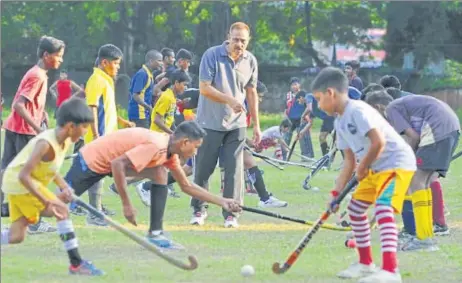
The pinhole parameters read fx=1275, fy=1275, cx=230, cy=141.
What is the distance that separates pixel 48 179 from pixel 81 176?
170 cm

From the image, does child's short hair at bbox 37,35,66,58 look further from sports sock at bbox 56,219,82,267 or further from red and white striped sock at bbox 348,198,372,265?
red and white striped sock at bbox 348,198,372,265

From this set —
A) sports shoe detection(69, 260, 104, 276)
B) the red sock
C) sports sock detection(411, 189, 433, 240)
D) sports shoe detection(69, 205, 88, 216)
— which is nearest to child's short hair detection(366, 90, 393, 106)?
sports sock detection(411, 189, 433, 240)

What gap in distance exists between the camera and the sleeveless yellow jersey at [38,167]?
8273 millimetres

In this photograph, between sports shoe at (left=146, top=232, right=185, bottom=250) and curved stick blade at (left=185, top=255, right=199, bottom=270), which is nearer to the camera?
curved stick blade at (left=185, top=255, right=199, bottom=270)

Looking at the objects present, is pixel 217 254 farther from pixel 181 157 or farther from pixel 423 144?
pixel 423 144

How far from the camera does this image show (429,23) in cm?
3991

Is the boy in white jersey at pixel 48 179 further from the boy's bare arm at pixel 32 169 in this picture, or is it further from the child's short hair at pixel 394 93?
the child's short hair at pixel 394 93

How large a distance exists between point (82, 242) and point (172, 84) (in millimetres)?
3819

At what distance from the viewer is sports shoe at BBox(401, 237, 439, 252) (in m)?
10.0

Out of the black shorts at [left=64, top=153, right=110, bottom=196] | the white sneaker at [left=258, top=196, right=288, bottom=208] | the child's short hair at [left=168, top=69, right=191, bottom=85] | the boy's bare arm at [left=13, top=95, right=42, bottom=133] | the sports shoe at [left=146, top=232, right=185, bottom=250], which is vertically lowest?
the white sneaker at [left=258, top=196, right=288, bottom=208]

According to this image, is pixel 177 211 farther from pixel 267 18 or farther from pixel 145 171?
pixel 267 18

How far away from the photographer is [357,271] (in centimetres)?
853

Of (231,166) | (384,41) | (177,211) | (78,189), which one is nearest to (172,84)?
(177,211)

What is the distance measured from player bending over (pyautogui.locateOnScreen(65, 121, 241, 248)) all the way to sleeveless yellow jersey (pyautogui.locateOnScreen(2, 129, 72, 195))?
0.90 metres
